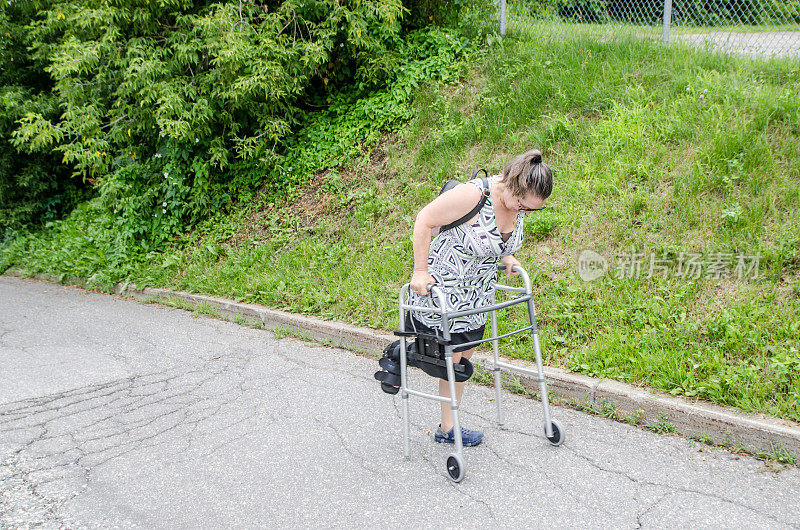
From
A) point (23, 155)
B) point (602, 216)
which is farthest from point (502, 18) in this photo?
point (23, 155)

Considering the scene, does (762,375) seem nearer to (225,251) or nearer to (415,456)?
(415,456)

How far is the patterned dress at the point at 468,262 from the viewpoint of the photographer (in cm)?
344

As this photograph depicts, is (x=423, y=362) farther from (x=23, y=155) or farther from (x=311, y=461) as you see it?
(x=23, y=155)

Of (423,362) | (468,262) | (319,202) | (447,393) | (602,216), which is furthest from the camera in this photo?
(319,202)

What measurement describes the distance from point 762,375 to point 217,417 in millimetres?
3745

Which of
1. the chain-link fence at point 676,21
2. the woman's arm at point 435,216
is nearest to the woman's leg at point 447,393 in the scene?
the woman's arm at point 435,216

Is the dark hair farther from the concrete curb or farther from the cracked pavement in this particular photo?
the concrete curb

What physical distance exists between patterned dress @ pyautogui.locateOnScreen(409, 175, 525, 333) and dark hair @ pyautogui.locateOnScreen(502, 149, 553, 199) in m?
0.20

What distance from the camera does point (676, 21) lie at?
8258 millimetres

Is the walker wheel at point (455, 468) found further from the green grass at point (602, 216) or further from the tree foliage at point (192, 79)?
the tree foliage at point (192, 79)

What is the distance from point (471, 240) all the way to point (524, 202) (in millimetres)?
354

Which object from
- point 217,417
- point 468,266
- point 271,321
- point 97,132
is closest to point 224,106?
point 97,132

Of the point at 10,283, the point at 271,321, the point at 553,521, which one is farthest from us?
the point at 10,283

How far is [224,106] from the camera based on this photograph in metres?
9.10
